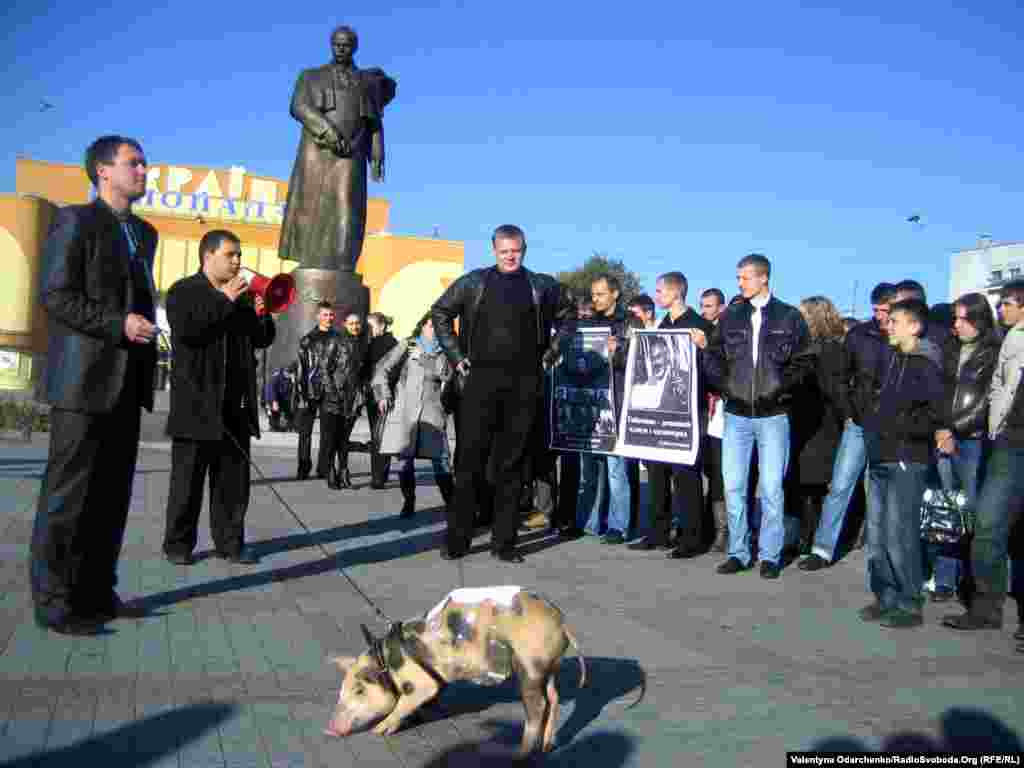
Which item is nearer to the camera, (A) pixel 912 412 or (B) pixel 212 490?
(A) pixel 912 412

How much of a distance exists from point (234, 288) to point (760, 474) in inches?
163

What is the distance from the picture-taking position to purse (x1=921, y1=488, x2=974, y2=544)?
7031 mm

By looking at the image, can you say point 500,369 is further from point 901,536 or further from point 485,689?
point 485,689

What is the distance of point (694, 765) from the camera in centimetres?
391

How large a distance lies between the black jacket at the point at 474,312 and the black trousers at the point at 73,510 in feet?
9.91

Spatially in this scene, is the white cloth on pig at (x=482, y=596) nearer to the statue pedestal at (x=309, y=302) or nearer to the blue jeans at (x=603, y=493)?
the blue jeans at (x=603, y=493)

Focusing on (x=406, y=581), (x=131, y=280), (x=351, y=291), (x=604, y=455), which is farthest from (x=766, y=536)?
(x=351, y=291)

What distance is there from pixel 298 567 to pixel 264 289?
2.02m

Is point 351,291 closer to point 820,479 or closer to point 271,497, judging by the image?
point 271,497

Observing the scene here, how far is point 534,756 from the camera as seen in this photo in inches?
154

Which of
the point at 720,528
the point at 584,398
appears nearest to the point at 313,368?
the point at 584,398

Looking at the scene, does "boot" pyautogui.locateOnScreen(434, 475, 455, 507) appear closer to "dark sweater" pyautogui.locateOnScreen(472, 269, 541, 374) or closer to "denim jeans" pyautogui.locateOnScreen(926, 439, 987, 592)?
"dark sweater" pyautogui.locateOnScreen(472, 269, 541, 374)

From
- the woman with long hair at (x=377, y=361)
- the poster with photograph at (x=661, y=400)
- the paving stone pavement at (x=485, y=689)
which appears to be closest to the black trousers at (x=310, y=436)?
the woman with long hair at (x=377, y=361)

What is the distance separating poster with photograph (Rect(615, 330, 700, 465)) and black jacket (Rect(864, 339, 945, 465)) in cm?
228
